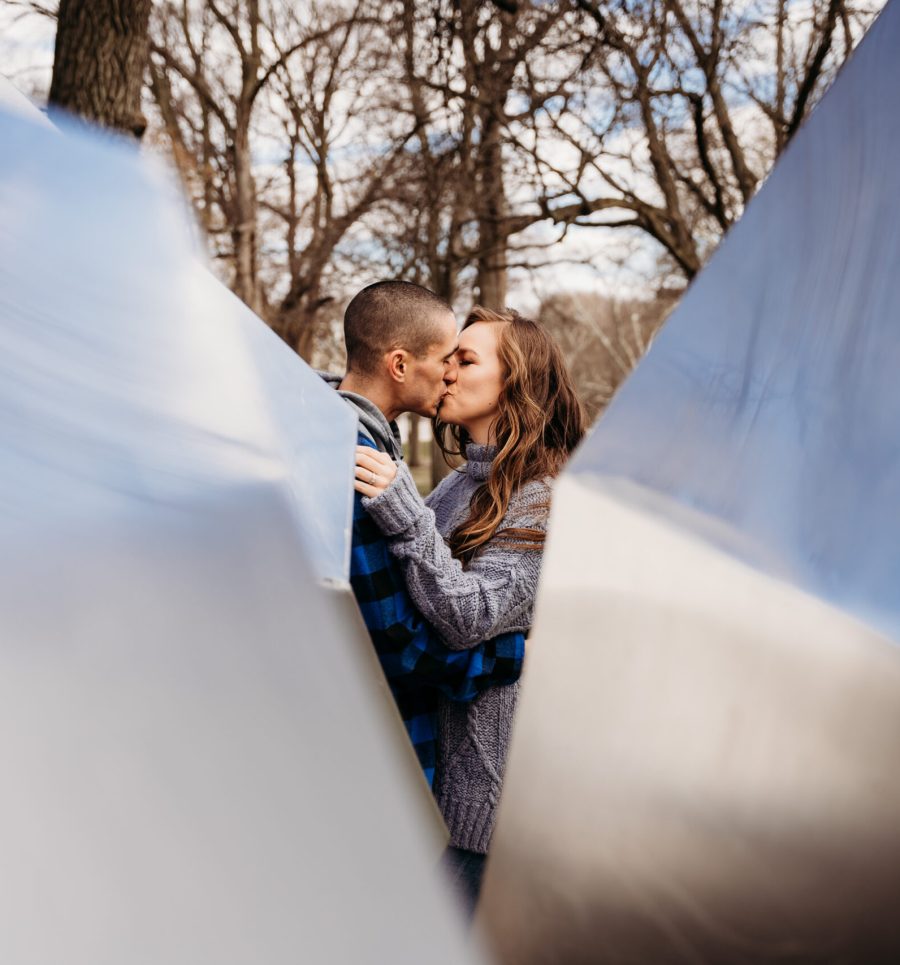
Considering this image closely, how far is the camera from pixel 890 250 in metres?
0.72

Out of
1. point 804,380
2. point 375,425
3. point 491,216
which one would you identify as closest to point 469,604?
point 375,425

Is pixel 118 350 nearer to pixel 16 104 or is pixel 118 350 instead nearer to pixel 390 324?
pixel 16 104

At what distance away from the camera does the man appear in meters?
1.59

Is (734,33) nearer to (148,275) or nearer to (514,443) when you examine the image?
(514,443)

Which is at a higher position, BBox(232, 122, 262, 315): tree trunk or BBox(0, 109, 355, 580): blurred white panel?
BBox(0, 109, 355, 580): blurred white panel

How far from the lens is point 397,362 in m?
2.11

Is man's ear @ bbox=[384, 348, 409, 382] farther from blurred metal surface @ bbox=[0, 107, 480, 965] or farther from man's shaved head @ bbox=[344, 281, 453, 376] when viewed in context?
blurred metal surface @ bbox=[0, 107, 480, 965]

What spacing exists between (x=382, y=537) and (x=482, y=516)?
0.43 m

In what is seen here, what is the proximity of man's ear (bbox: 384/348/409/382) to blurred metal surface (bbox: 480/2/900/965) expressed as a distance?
56.4 inches

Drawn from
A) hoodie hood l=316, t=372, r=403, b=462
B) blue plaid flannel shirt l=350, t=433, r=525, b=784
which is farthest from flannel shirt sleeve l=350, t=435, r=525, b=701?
hoodie hood l=316, t=372, r=403, b=462

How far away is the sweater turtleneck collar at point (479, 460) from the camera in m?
2.16

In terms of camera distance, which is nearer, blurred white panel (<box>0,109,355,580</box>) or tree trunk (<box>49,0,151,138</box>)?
blurred white panel (<box>0,109,355,580</box>)

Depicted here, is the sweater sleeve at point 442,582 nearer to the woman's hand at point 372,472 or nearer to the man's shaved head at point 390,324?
the woman's hand at point 372,472

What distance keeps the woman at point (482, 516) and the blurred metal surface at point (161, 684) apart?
0.36m
